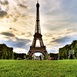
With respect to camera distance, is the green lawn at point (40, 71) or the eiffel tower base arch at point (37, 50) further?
the eiffel tower base arch at point (37, 50)

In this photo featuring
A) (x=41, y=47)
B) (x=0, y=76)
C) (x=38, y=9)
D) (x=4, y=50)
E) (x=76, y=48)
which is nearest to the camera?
(x=0, y=76)

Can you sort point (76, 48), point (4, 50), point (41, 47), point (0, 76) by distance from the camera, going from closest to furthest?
point (0, 76)
point (76, 48)
point (4, 50)
point (41, 47)

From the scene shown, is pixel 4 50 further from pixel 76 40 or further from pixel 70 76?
pixel 70 76

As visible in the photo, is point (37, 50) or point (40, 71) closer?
point (40, 71)

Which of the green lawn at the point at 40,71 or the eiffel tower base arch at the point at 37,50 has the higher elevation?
the eiffel tower base arch at the point at 37,50

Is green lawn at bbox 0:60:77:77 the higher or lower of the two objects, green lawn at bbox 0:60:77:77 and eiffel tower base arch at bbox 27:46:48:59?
the lower

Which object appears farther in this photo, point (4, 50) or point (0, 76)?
point (4, 50)

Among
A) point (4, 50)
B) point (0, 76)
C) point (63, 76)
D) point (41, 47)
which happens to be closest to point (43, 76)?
point (63, 76)

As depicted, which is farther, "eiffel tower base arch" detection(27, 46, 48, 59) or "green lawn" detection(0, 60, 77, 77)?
"eiffel tower base arch" detection(27, 46, 48, 59)

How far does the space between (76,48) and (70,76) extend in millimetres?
46337

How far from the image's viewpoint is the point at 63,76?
7.29m

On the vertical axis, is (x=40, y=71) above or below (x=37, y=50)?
below

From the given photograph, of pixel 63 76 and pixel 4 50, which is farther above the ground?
pixel 4 50

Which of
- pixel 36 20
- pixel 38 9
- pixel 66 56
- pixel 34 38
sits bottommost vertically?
pixel 66 56
